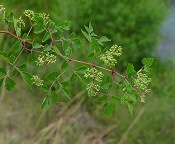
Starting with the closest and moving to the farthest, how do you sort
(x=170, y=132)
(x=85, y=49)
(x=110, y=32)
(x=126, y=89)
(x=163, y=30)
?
(x=126, y=89), (x=170, y=132), (x=85, y=49), (x=110, y=32), (x=163, y=30)

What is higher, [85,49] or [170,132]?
[85,49]

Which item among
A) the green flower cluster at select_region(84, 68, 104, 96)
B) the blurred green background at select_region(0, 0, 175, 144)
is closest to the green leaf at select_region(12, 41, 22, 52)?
the green flower cluster at select_region(84, 68, 104, 96)

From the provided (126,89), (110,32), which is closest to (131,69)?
(126,89)

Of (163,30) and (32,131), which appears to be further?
(163,30)

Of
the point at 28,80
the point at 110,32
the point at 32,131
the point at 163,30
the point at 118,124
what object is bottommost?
the point at 28,80

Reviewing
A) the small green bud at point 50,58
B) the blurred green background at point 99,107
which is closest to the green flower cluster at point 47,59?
the small green bud at point 50,58

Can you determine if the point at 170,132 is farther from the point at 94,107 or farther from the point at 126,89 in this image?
the point at 126,89

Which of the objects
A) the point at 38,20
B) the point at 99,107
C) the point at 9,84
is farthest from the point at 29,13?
the point at 99,107
